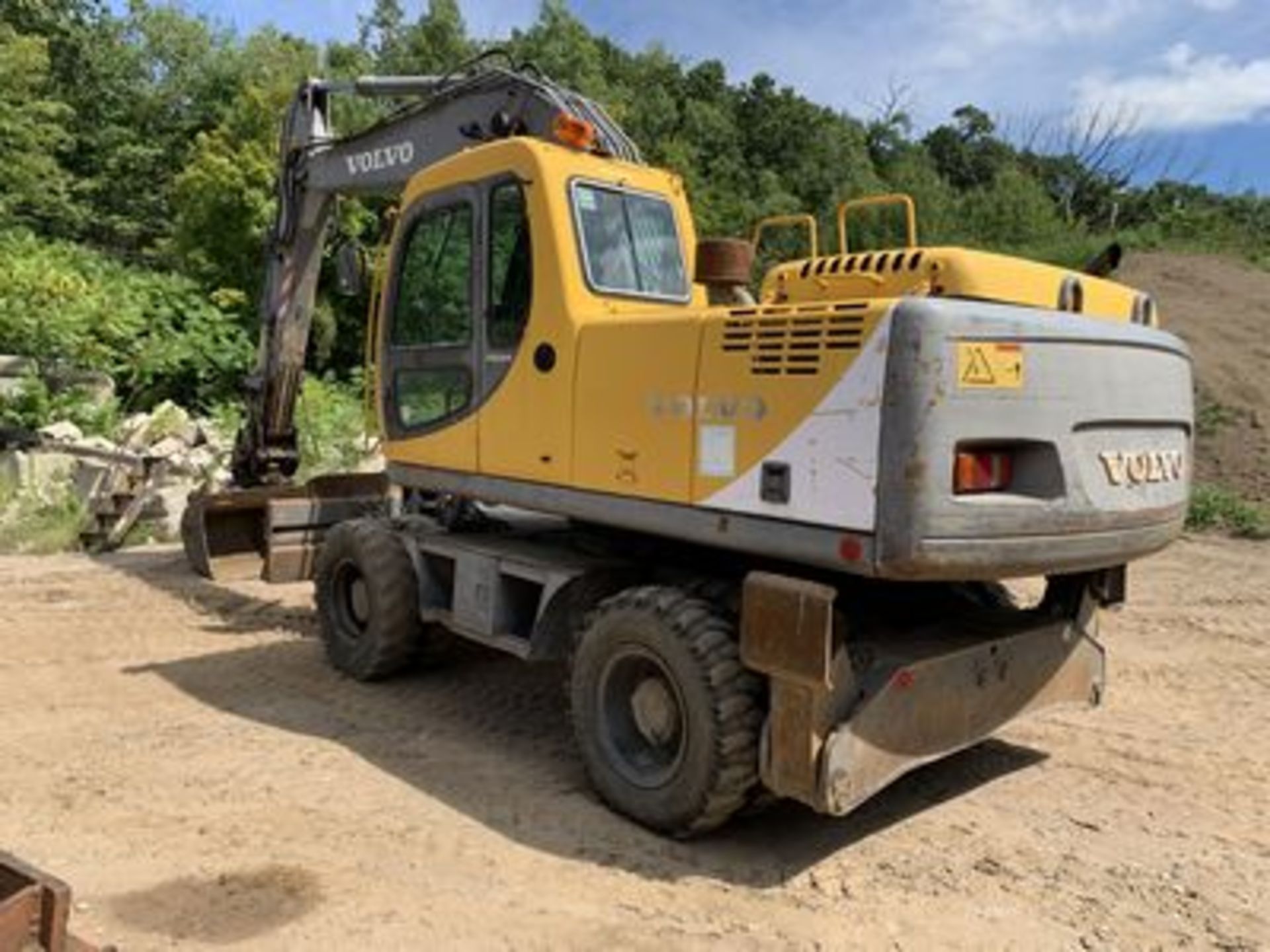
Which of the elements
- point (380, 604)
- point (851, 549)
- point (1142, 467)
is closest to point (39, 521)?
point (380, 604)

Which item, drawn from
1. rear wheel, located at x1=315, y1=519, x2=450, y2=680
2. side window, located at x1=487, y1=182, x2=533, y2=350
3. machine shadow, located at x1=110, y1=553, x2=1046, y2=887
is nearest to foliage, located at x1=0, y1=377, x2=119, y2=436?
machine shadow, located at x1=110, y1=553, x2=1046, y2=887

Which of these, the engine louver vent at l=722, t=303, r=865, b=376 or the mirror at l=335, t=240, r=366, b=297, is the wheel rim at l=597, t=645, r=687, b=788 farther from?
the mirror at l=335, t=240, r=366, b=297

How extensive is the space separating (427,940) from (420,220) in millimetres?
3583

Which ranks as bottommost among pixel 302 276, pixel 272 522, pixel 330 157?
pixel 272 522

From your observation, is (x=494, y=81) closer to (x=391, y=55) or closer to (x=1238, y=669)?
(x=1238, y=669)

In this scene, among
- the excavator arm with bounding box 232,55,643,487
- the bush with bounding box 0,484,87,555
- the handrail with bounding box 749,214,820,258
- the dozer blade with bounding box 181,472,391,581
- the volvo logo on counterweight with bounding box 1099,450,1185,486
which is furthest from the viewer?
the bush with bounding box 0,484,87,555

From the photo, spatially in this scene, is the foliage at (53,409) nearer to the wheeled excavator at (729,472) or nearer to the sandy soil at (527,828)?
the sandy soil at (527,828)

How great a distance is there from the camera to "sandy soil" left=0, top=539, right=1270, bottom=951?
4.02m

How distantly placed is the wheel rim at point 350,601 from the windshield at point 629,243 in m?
2.27

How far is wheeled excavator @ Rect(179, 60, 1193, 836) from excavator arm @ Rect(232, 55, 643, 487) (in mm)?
61

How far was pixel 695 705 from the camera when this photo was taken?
4477 mm

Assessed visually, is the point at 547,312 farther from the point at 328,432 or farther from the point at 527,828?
the point at 328,432

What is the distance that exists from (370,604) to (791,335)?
3.12 meters

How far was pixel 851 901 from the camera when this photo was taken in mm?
4184
